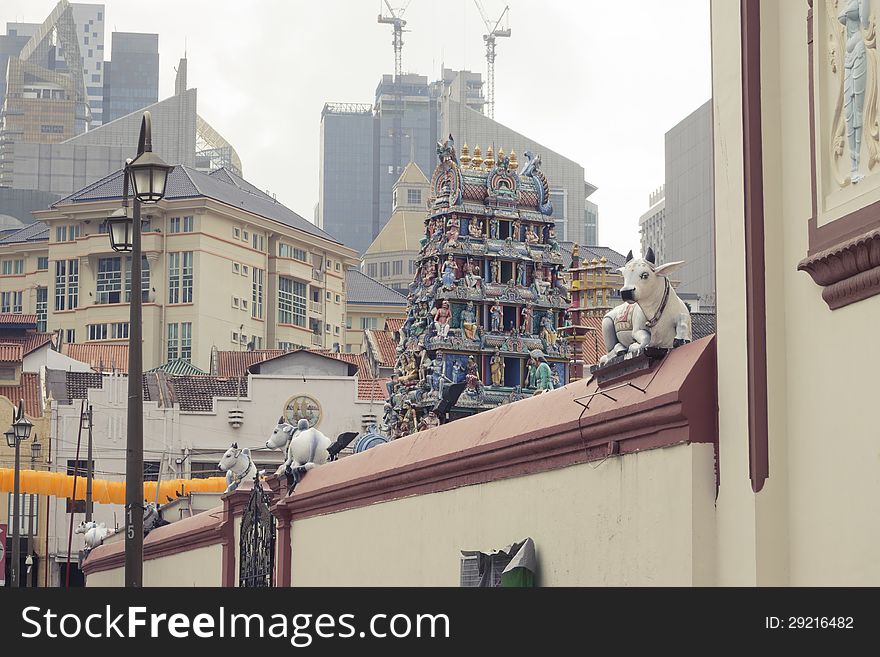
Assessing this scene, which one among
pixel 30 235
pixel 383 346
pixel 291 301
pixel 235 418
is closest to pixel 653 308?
pixel 235 418

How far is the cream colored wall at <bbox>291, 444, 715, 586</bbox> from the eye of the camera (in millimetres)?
10227

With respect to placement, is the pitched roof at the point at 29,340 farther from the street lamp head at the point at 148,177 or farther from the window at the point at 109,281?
the street lamp head at the point at 148,177

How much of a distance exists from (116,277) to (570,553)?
283 feet

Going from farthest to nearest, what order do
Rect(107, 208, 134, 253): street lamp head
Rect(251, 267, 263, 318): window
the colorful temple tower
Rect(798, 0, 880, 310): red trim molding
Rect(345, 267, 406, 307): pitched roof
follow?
1. Rect(345, 267, 406, 307): pitched roof
2. Rect(251, 267, 263, 318): window
3. the colorful temple tower
4. Rect(107, 208, 134, 253): street lamp head
5. Rect(798, 0, 880, 310): red trim molding

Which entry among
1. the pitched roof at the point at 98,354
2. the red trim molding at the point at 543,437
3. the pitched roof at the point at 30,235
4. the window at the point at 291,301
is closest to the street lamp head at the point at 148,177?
the red trim molding at the point at 543,437

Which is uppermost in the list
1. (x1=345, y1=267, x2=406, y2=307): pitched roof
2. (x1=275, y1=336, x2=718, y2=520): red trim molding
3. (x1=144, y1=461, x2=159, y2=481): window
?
(x1=345, y1=267, x2=406, y2=307): pitched roof

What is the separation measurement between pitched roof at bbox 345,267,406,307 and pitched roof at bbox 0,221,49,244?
2263 centimetres

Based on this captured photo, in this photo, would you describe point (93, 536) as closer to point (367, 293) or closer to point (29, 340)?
point (29, 340)

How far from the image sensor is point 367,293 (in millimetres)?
124250

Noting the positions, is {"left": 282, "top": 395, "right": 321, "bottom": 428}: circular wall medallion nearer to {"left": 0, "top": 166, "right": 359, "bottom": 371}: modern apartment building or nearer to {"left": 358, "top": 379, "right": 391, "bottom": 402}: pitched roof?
{"left": 358, "top": 379, "right": 391, "bottom": 402}: pitched roof

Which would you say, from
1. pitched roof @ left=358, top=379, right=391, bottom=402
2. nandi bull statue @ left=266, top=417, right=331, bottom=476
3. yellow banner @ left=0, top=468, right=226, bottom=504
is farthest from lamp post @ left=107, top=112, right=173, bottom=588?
pitched roof @ left=358, top=379, right=391, bottom=402
